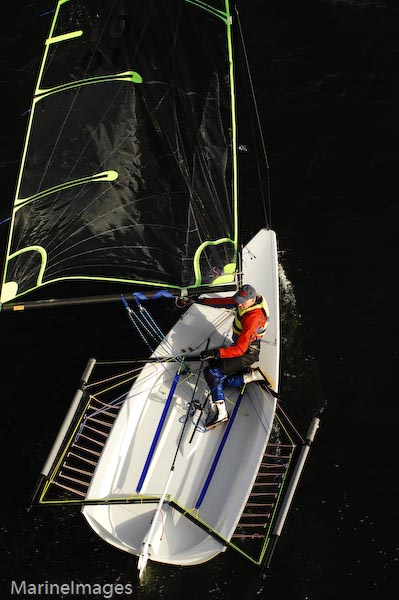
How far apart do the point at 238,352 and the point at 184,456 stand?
179 cm

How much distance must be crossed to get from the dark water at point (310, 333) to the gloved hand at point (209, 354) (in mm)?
1277

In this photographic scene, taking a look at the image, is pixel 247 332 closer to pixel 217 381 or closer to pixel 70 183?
pixel 217 381

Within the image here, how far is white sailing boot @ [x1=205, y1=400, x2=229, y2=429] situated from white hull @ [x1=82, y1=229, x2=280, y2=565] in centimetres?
18

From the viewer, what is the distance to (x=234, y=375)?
390 inches

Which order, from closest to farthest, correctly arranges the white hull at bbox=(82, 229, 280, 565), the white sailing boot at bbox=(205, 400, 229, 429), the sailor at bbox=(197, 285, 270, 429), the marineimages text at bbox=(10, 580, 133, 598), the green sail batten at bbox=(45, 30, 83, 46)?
the green sail batten at bbox=(45, 30, 83, 46)
the white hull at bbox=(82, 229, 280, 565)
the marineimages text at bbox=(10, 580, 133, 598)
the sailor at bbox=(197, 285, 270, 429)
the white sailing boot at bbox=(205, 400, 229, 429)

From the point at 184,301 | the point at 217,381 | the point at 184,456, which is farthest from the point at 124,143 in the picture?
the point at 184,456

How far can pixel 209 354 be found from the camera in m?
9.78

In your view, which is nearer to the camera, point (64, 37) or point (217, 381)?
point (64, 37)

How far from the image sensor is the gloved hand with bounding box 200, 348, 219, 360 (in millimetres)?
A: 9695

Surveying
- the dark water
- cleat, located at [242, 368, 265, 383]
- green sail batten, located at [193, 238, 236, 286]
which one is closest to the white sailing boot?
cleat, located at [242, 368, 265, 383]

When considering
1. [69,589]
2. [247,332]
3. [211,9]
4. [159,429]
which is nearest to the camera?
[211,9]

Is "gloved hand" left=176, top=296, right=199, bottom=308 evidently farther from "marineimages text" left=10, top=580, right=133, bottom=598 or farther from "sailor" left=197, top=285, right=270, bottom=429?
"marineimages text" left=10, top=580, right=133, bottom=598

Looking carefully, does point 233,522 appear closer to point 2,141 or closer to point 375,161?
point 375,161

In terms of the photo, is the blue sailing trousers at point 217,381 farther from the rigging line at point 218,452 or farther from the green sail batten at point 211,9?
the green sail batten at point 211,9
